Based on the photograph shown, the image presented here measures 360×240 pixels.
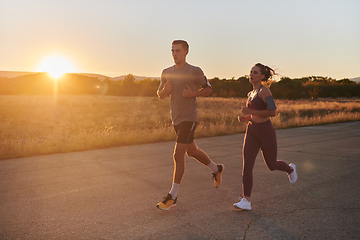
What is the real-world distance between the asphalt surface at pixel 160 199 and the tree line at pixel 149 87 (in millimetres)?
48725

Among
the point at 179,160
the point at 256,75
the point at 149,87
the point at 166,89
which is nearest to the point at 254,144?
the point at 256,75

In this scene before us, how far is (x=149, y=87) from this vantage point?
7531 cm

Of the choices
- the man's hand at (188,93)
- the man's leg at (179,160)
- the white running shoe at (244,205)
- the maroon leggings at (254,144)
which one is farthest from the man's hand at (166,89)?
the white running shoe at (244,205)

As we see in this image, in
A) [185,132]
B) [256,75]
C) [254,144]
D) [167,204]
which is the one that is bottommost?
[167,204]

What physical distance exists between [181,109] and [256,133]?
3.36 feet

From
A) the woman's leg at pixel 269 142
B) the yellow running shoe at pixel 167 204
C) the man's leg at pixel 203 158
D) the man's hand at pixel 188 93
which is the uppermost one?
the man's hand at pixel 188 93

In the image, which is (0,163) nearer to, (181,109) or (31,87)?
(181,109)

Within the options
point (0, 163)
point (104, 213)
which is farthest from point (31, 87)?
point (104, 213)

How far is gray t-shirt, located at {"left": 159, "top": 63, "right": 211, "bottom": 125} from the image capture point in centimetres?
399

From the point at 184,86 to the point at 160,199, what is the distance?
1669 mm

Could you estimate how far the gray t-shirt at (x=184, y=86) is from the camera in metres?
3.99

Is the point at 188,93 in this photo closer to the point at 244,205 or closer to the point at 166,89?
the point at 166,89

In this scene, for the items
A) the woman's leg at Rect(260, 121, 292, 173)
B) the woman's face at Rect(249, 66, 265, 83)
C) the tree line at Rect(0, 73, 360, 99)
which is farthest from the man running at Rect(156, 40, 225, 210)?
the tree line at Rect(0, 73, 360, 99)

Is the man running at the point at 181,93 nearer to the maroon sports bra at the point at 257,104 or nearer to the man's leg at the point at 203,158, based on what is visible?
the man's leg at the point at 203,158
